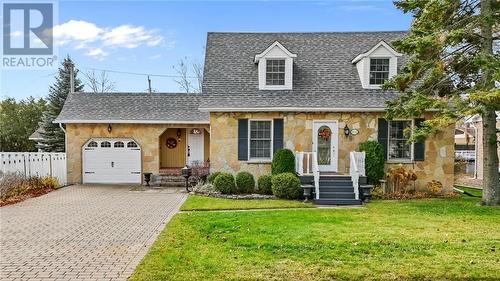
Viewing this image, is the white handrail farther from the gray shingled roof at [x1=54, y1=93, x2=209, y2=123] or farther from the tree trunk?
the gray shingled roof at [x1=54, y1=93, x2=209, y2=123]

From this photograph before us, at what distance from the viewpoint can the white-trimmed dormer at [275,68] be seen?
1588 centimetres

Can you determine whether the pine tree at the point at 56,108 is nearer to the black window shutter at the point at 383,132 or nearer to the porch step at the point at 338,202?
the porch step at the point at 338,202

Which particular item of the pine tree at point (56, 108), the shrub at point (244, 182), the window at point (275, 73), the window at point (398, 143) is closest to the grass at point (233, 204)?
the shrub at point (244, 182)

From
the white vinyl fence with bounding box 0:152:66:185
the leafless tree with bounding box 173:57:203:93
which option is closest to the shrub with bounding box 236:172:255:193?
the white vinyl fence with bounding box 0:152:66:185

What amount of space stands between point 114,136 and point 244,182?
7.99 metres

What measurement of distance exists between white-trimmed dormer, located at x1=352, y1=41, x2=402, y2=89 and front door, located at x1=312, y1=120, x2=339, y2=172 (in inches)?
94.0

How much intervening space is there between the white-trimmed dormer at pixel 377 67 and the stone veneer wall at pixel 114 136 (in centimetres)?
949

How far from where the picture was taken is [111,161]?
62.8 feet

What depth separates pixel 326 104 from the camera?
15180mm

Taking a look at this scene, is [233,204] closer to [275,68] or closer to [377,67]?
[275,68]

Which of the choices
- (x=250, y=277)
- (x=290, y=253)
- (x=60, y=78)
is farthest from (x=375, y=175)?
(x=60, y=78)

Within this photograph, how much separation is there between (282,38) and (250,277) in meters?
14.8

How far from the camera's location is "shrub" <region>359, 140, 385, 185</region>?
571 inches

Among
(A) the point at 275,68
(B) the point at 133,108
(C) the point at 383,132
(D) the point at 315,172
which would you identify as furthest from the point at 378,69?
(B) the point at 133,108
